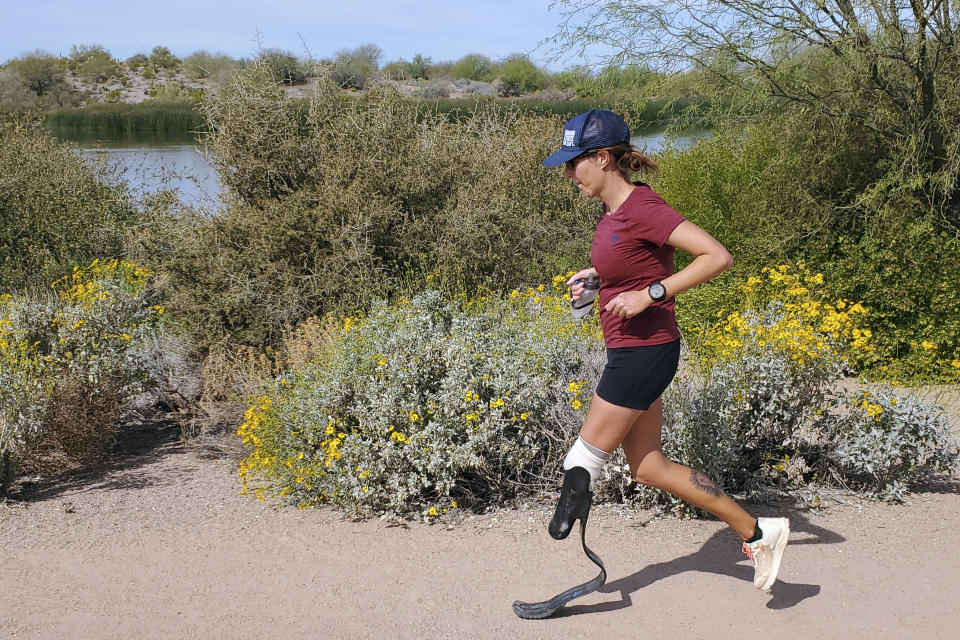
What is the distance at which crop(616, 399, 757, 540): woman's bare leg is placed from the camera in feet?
10.5

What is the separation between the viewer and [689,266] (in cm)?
280

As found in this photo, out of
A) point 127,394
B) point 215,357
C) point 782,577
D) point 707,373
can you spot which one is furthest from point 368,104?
point 782,577

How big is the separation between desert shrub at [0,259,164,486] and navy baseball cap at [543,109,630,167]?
3643 mm

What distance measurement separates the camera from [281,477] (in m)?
4.63

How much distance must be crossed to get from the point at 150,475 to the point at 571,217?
7141mm

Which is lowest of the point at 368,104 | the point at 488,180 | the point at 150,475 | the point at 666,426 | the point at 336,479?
the point at 150,475

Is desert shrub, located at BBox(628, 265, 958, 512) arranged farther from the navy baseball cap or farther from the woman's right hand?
the navy baseball cap

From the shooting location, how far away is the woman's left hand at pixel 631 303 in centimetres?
289

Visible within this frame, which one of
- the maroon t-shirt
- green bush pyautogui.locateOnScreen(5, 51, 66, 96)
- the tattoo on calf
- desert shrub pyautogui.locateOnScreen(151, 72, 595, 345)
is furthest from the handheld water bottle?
green bush pyautogui.locateOnScreen(5, 51, 66, 96)

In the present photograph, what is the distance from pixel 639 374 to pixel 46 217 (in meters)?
9.06

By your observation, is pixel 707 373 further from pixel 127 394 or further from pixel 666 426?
pixel 127 394

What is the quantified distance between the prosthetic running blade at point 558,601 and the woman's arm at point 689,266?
855mm

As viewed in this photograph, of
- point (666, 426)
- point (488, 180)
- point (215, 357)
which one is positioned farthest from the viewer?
point (488, 180)

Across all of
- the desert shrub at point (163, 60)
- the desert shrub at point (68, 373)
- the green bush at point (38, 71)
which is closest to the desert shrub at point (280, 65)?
the desert shrub at point (68, 373)
